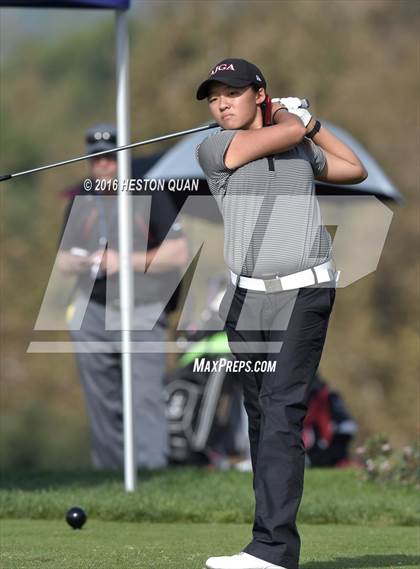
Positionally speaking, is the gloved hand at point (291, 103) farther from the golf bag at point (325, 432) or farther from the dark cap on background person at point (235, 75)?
the golf bag at point (325, 432)

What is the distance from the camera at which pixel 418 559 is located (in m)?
6.40

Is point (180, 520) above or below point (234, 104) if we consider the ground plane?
below

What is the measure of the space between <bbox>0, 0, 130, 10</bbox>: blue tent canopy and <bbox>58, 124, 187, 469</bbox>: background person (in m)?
1.36

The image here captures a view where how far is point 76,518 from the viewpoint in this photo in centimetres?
768

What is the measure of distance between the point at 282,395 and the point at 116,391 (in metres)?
5.38

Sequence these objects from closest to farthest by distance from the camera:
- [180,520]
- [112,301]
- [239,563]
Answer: [239,563], [180,520], [112,301]

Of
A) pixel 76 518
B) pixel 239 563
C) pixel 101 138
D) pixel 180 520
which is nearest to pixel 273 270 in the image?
pixel 239 563

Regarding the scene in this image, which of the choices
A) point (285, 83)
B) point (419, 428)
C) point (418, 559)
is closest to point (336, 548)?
point (418, 559)

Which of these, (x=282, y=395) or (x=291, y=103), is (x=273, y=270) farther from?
(x=291, y=103)

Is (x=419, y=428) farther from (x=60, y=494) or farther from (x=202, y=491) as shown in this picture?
(x=60, y=494)

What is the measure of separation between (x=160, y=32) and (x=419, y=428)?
766 inches

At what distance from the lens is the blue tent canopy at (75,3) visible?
8969 mm

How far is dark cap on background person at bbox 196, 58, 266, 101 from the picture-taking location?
5.70 metres

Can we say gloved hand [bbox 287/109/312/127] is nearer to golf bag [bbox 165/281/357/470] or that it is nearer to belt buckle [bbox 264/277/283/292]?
belt buckle [bbox 264/277/283/292]
